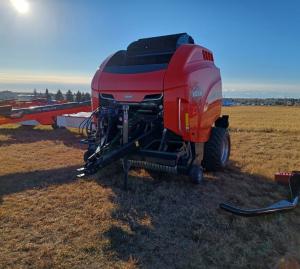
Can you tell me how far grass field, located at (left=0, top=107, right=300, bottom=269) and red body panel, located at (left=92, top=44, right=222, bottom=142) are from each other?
97cm

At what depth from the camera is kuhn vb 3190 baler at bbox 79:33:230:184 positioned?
201 inches

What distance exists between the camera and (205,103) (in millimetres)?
5676

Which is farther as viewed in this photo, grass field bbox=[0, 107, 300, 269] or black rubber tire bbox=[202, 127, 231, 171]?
black rubber tire bbox=[202, 127, 231, 171]

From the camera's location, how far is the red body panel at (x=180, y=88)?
510 cm

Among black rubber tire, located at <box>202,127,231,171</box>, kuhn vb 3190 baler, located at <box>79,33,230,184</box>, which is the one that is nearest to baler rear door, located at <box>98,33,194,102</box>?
kuhn vb 3190 baler, located at <box>79,33,230,184</box>

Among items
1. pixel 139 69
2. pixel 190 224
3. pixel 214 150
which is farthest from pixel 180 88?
pixel 190 224

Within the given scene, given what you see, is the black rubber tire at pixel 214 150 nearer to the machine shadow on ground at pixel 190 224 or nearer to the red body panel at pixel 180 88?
the red body panel at pixel 180 88

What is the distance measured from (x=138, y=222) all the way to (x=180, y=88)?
204cm

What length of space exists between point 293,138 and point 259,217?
8168mm

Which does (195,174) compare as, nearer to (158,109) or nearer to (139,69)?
(158,109)

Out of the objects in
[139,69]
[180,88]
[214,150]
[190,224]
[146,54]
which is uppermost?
[146,54]

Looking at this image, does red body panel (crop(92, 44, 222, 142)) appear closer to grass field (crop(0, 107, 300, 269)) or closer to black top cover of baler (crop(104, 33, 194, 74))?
black top cover of baler (crop(104, 33, 194, 74))

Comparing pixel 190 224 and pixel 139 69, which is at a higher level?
pixel 139 69

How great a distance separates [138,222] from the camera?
412 cm
